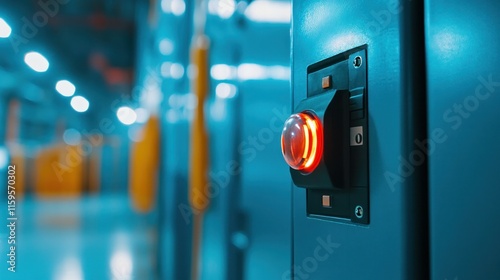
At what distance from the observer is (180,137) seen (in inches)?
116

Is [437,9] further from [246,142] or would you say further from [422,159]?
[246,142]

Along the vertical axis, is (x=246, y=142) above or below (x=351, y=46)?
below

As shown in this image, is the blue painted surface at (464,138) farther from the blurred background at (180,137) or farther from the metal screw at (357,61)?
the blurred background at (180,137)

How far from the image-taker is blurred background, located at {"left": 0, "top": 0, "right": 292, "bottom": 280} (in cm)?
116

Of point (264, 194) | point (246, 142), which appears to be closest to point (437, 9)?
point (264, 194)

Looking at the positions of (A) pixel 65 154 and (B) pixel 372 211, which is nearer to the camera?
(B) pixel 372 211

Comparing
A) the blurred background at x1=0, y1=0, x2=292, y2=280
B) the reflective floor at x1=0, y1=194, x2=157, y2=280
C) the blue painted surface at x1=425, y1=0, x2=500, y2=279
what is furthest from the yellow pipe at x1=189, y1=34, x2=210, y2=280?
the blue painted surface at x1=425, y1=0, x2=500, y2=279

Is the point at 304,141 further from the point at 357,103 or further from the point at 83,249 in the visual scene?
the point at 83,249

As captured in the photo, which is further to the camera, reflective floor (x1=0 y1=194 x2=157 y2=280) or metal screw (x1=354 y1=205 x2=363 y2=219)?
reflective floor (x1=0 y1=194 x2=157 y2=280)

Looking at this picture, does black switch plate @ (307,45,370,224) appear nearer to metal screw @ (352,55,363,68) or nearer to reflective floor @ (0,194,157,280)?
metal screw @ (352,55,363,68)

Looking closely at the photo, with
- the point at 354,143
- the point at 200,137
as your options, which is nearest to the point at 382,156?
the point at 354,143

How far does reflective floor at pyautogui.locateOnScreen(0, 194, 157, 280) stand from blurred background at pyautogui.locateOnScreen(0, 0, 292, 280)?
2cm

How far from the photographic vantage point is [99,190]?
49.6 feet

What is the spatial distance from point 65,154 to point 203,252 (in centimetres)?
1243
